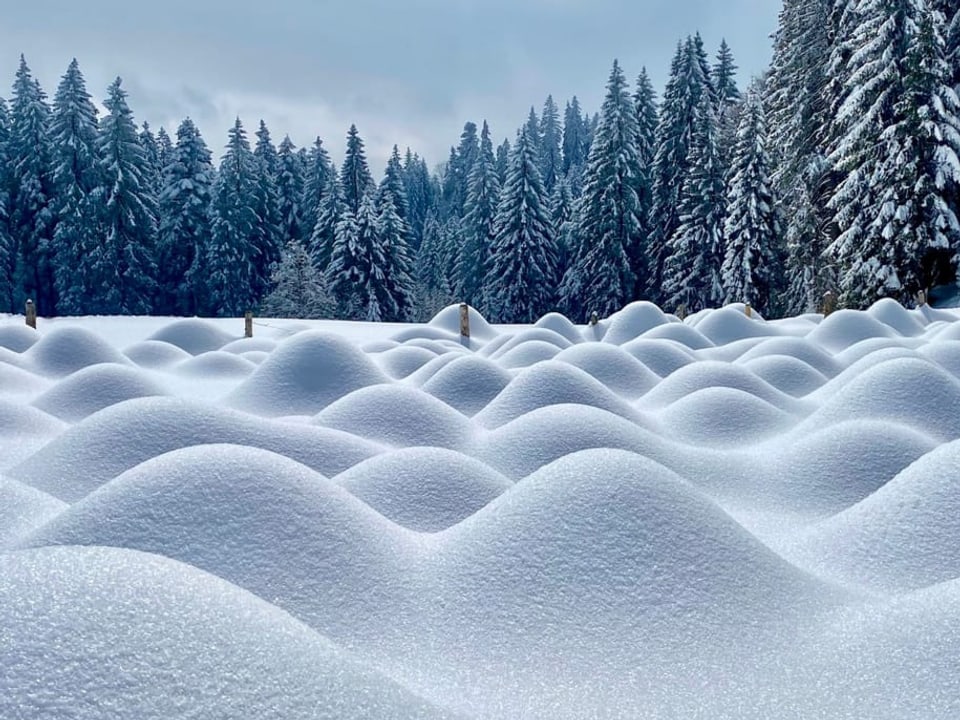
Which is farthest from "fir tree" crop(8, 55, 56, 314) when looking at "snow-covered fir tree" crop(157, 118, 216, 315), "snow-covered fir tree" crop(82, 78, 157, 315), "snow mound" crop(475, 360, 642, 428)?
"snow mound" crop(475, 360, 642, 428)

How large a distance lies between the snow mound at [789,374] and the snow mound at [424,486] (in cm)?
530

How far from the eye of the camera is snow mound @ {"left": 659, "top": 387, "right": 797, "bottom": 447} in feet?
20.8

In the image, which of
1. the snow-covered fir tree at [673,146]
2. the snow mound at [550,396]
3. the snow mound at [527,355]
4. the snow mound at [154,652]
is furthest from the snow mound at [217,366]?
the snow-covered fir tree at [673,146]

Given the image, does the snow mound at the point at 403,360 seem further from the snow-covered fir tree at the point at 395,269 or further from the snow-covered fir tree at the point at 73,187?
the snow-covered fir tree at the point at 73,187

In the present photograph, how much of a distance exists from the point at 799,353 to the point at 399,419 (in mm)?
6159

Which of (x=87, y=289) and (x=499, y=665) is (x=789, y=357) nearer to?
(x=499, y=665)

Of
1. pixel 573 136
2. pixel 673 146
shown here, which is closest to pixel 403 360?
pixel 673 146

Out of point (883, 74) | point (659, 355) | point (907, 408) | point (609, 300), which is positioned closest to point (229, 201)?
point (609, 300)

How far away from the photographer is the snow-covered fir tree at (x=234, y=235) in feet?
132

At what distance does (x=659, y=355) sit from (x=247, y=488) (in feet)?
25.1

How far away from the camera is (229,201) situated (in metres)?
40.8

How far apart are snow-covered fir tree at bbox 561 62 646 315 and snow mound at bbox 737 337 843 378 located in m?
25.4

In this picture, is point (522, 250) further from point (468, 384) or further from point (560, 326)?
point (468, 384)

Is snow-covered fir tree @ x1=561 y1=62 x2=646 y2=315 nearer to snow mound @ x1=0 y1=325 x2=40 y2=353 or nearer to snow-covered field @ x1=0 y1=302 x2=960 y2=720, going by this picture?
snow mound @ x1=0 y1=325 x2=40 y2=353
